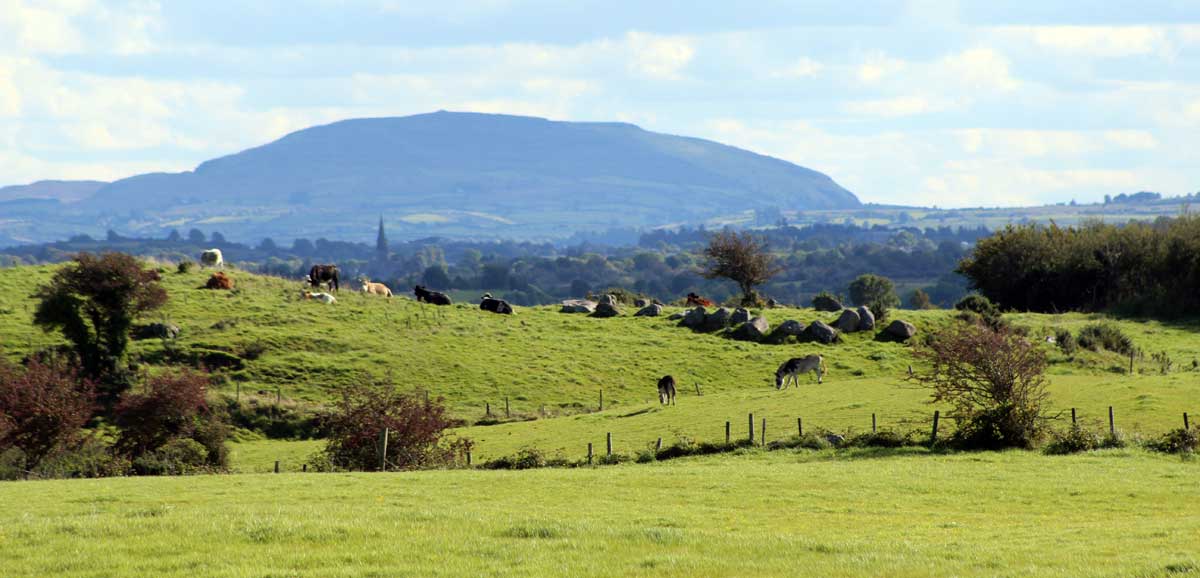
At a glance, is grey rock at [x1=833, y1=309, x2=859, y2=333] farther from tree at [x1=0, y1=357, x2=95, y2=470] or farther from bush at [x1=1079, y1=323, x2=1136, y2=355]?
tree at [x1=0, y1=357, x2=95, y2=470]

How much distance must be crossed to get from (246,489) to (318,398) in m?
31.0

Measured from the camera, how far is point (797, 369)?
6381 cm

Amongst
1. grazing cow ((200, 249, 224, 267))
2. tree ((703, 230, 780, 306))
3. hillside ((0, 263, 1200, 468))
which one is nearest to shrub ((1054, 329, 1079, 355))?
hillside ((0, 263, 1200, 468))

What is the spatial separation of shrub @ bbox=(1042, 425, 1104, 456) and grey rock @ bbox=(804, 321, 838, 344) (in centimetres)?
3604

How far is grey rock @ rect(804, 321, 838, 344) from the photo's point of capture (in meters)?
76.0

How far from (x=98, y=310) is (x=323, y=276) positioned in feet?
79.9

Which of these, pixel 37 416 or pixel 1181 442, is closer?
pixel 1181 442

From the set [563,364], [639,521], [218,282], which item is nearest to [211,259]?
[218,282]

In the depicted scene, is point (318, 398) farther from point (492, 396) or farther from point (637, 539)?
point (637, 539)

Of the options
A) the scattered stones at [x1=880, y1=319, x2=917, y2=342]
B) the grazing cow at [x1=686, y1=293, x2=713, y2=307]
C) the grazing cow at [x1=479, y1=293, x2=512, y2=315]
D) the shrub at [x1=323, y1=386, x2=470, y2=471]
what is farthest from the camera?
the grazing cow at [x1=686, y1=293, x2=713, y2=307]

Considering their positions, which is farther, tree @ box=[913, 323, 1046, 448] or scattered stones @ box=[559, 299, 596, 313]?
scattered stones @ box=[559, 299, 596, 313]

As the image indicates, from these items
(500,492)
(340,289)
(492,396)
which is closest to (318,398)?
(492,396)

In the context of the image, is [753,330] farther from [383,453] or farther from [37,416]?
[37,416]

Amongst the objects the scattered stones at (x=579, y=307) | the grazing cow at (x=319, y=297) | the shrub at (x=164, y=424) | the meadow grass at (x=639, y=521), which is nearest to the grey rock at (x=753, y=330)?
the scattered stones at (x=579, y=307)
